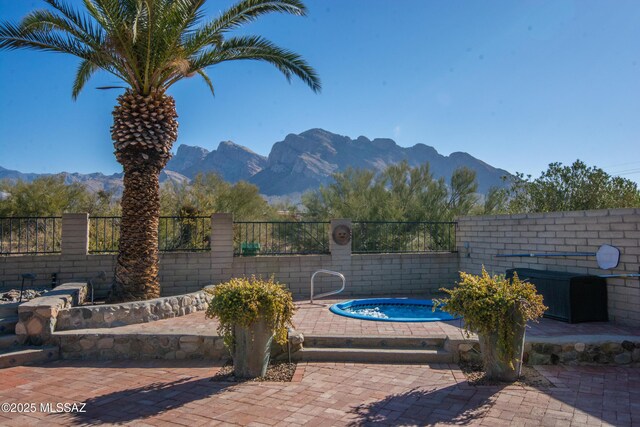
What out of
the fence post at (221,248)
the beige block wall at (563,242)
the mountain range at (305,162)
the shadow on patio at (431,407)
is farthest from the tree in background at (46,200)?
the mountain range at (305,162)

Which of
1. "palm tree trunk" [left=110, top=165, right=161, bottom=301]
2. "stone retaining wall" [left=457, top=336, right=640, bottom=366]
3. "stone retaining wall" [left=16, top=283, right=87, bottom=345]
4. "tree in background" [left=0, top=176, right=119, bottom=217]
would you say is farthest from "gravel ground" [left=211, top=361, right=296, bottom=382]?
"tree in background" [left=0, top=176, right=119, bottom=217]

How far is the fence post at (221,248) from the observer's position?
9352 millimetres

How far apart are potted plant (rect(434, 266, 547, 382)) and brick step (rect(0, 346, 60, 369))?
506 centimetres

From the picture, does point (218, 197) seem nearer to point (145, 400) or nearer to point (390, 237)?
point (390, 237)

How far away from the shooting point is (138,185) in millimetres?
7512

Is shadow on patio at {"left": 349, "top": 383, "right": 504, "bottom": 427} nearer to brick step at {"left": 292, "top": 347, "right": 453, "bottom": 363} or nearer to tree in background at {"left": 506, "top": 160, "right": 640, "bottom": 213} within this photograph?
brick step at {"left": 292, "top": 347, "right": 453, "bottom": 363}

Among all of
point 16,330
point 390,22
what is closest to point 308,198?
point 390,22

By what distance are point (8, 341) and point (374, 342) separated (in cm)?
478

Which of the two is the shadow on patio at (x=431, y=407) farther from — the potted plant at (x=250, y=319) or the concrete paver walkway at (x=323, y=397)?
the potted plant at (x=250, y=319)

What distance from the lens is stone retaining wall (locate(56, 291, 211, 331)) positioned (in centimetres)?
616

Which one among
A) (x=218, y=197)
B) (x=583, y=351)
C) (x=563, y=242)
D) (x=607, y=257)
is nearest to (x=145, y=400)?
(x=583, y=351)

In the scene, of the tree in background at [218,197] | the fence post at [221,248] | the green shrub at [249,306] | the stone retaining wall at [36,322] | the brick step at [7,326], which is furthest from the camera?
the tree in background at [218,197]

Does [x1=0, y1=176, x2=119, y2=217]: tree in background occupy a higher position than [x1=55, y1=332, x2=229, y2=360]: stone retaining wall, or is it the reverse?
[x1=0, y1=176, x2=119, y2=217]: tree in background

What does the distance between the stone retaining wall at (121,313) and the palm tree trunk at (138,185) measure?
559mm
